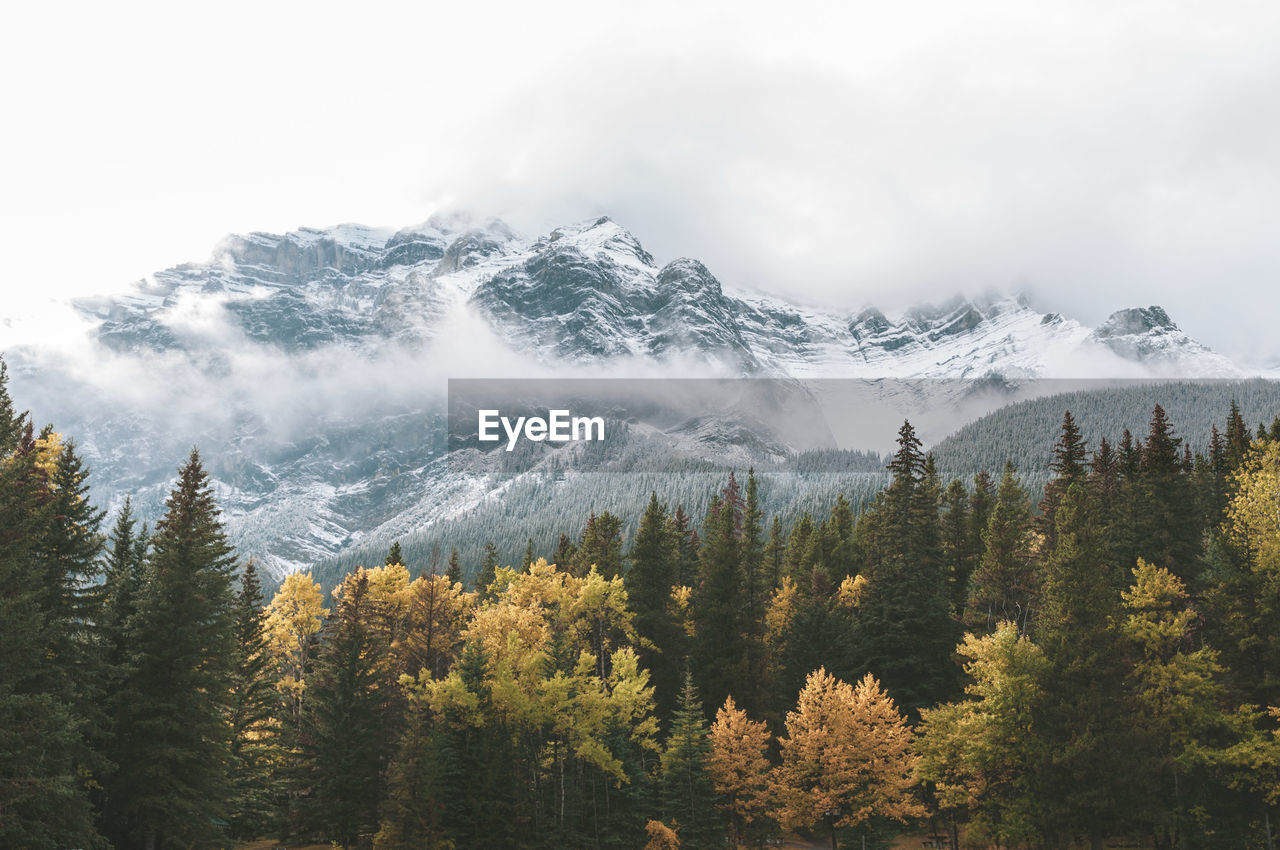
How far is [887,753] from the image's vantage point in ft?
174

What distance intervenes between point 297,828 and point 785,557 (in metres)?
59.8

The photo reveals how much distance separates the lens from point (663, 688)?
216 feet

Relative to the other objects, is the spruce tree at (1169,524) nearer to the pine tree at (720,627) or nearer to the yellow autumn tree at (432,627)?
the pine tree at (720,627)

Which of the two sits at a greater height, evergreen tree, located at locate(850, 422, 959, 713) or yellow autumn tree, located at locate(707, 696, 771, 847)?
evergreen tree, located at locate(850, 422, 959, 713)

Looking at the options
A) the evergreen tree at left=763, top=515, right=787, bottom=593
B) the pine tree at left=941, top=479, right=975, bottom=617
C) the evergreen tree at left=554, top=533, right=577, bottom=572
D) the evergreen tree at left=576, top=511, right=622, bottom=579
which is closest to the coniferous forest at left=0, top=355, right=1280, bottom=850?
the pine tree at left=941, top=479, right=975, bottom=617

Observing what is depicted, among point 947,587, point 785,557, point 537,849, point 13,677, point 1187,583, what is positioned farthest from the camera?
point 785,557

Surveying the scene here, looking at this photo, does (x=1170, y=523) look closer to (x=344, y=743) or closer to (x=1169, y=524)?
(x=1169, y=524)

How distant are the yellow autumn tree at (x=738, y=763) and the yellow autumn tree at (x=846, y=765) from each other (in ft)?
5.02

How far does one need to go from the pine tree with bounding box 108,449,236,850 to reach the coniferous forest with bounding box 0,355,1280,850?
139 millimetres

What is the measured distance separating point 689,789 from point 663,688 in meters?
13.4

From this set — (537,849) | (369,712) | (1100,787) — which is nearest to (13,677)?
(369,712)

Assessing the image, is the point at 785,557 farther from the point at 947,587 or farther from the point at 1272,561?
the point at 1272,561

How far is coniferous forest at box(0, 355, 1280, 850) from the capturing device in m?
39.2

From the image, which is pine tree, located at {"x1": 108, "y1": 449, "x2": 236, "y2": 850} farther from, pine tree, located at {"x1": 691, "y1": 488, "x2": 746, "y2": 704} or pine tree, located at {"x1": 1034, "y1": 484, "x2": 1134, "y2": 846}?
pine tree, located at {"x1": 1034, "y1": 484, "x2": 1134, "y2": 846}
